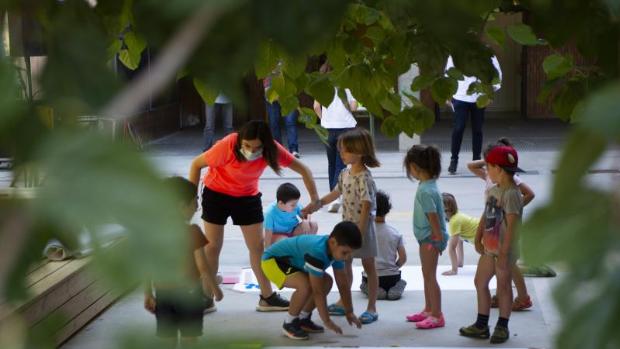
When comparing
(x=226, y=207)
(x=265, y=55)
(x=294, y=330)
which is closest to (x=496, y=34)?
(x=265, y=55)

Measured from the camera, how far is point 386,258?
26.0 feet

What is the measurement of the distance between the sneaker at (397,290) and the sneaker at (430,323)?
861 millimetres

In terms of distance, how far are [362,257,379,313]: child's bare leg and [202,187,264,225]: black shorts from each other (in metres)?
0.90

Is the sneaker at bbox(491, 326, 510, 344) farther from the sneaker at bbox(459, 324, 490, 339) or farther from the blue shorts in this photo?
the blue shorts

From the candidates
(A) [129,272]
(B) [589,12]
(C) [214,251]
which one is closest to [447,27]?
(A) [129,272]

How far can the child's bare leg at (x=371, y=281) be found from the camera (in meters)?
7.27

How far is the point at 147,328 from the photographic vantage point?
697 millimetres

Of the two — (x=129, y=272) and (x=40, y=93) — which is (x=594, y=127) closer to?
(x=129, y=272)

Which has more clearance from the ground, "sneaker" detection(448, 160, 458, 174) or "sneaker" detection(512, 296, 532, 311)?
"sneaker" detection(512, 296, 532, 311)

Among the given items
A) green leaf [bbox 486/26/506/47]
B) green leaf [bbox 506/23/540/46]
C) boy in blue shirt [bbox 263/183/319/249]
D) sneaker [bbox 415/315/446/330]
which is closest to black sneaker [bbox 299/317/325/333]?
sneaker [bbox 415/315/446/330]

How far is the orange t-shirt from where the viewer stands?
7.34 metres

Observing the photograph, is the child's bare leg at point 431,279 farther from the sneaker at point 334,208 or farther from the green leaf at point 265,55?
the sneaker at point 334,208

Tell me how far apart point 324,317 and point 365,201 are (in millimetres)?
920

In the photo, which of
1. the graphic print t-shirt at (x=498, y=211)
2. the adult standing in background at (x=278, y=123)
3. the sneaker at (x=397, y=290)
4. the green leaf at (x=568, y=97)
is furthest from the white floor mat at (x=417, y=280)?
the adult standing in background at (x=278, y=123)
